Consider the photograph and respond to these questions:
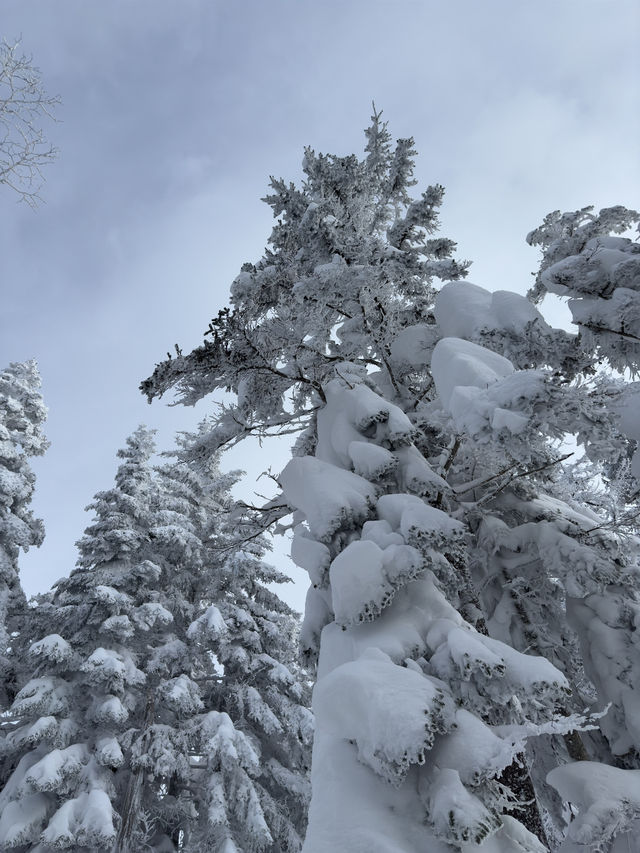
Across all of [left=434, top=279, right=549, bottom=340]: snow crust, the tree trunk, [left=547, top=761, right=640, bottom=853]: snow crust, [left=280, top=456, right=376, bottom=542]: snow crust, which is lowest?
[left=547, top=761, right=640, bottom=853]: snow crust

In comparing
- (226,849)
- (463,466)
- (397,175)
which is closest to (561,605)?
(463,466)

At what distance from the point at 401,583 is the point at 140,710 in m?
14.6

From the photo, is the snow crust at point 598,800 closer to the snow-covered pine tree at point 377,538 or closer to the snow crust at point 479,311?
the snow-covered pine tree at point 377,538

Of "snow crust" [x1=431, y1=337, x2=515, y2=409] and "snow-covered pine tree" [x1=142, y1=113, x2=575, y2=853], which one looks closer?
"snow-covered pine tree" [x1=142, y1=113, x2=575, y2=853]

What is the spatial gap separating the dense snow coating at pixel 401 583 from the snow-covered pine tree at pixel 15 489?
256 cm

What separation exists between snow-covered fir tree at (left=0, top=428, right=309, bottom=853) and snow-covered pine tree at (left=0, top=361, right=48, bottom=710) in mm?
1563

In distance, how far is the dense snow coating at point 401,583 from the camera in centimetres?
325

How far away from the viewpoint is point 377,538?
455 centimetres

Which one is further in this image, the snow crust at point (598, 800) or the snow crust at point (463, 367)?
the snow crust at point (463, 367)

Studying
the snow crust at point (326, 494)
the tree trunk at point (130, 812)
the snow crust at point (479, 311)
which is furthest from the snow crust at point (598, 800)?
the tree trunk at point (130, 812)

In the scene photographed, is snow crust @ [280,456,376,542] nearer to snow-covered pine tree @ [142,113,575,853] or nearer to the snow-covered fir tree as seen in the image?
→ snow-covered pine tree @ [142,113,575,853]

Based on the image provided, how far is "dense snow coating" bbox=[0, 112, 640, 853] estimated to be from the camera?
325 centimetres

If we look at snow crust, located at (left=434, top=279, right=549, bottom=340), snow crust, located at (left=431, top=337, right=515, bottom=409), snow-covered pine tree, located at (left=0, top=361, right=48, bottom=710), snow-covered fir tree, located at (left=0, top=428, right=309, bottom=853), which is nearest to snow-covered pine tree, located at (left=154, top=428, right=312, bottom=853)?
snow-covered fir tree, located at (left=0, top=428, right=309, bottom=853)

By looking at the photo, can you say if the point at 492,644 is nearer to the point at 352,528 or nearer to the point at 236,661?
the point at 352,528
